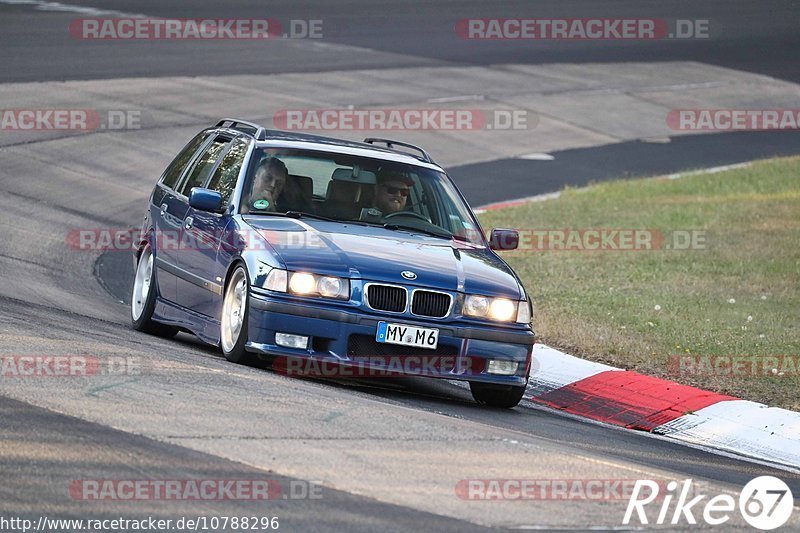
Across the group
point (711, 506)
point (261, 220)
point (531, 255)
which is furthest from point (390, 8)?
point (711, 506)

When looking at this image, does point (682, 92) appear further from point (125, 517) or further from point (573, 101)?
point (125, 517)

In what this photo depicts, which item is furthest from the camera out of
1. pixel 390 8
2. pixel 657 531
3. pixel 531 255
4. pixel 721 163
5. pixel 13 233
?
pixel 390 8

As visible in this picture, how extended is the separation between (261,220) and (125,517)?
433 centimetres

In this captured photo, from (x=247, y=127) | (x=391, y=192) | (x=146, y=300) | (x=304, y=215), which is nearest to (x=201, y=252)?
(x=304, y=215)

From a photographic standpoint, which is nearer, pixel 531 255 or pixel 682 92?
pixel 531 255

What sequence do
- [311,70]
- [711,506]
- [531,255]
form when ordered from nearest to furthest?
1. [711,506]
2. [531,255]
3. [311,70]

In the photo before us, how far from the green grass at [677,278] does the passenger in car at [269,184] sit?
3.15 m

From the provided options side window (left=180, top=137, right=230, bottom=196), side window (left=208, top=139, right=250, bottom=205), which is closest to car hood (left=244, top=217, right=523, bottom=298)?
Answer: side window (left=208, top=139, right=250, bottom=205)

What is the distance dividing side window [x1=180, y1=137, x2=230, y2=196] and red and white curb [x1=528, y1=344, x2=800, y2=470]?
297 cm

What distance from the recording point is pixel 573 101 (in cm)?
3156

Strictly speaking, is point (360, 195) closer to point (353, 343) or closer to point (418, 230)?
point (418, 230)

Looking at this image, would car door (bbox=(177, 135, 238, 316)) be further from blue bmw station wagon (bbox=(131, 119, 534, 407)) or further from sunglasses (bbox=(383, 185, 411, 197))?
sunglasses (bbox=(383, 185, 411, 197))

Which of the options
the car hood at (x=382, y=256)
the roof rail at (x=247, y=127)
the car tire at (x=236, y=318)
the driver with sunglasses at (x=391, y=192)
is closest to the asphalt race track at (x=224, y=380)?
the car tire at (x=236, y=318)

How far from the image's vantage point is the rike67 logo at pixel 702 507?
683cm
